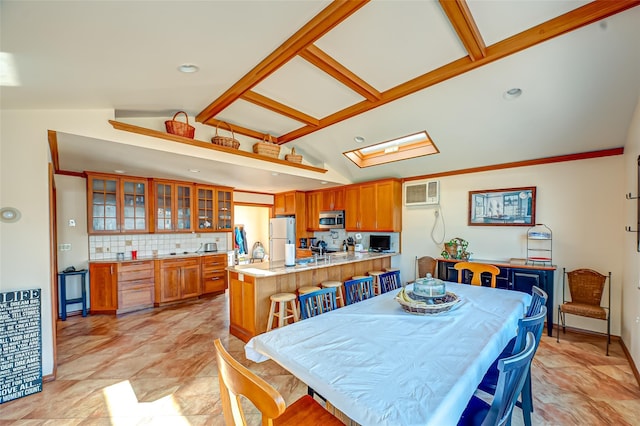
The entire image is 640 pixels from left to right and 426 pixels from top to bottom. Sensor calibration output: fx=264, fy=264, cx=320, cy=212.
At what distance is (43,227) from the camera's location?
235cm

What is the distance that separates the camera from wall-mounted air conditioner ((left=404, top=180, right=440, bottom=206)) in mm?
4734

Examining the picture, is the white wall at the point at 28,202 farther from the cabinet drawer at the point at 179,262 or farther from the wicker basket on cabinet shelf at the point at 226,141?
the cabinet drawer at the point at 179,262

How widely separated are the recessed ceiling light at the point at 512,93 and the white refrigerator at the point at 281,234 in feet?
16.2

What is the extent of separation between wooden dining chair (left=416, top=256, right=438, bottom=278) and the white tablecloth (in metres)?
2.45

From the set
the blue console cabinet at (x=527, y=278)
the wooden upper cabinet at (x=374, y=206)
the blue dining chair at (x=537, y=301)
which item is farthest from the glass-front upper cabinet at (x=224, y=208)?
the blue dining chair at (x=537, y=301)

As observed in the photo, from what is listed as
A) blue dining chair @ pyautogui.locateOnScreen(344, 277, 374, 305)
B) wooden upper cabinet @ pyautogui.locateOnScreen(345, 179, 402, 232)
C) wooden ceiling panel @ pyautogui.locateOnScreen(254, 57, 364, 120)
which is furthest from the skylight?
blue dining chair @ pyautogui.locateOnScreen(344, 277, 374, 305)

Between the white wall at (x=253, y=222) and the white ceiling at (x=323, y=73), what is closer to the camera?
the white ceiling at (x=323, y=73)

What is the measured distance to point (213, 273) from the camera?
17.0ft

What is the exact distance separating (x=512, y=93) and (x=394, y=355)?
2892 mm

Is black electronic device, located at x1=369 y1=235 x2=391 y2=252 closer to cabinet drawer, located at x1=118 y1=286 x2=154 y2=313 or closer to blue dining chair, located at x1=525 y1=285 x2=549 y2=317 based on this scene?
blue dining chair, located at x1=525 y1=285 x2=549 y2=317

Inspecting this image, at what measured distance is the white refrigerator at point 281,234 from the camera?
669 centimetres

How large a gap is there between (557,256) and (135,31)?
504cm

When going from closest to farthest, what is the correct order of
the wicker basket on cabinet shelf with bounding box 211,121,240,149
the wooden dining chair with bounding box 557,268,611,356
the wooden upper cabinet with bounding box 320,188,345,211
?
1. the wooden dining chair with bounding box 557,268,611,356
2. the wicker basket on cabinet shelf with bounding box 211,121,240,149
3. the wooden upper cabinet with bounding box 320,188,345,211

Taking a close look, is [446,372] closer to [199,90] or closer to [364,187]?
[199,90]
